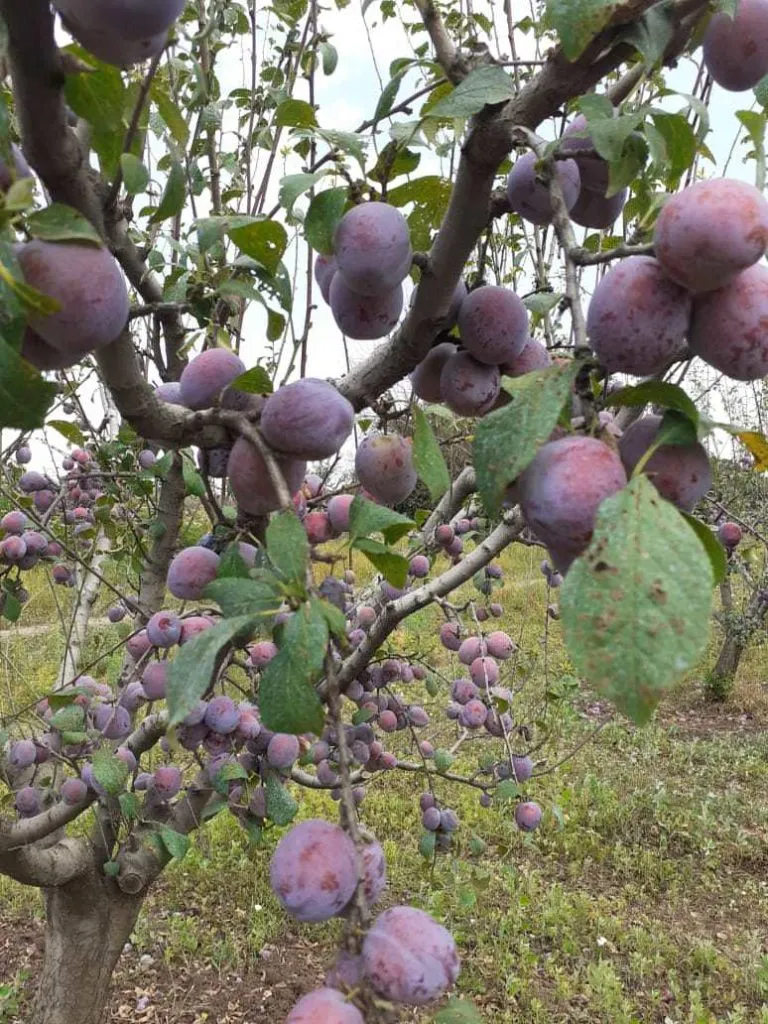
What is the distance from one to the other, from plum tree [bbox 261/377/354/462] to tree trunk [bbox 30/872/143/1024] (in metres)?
1.67

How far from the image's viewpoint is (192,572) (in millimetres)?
784

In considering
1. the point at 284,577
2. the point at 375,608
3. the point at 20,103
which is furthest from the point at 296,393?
the point at 375,608

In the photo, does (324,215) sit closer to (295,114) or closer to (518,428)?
(295,114)

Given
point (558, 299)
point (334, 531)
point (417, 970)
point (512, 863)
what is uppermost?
point (558, 299)

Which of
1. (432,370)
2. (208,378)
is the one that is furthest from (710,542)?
(208,378)

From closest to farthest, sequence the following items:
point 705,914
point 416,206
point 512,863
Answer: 1. point 416,206
2. point 705,914
3. point 512,863

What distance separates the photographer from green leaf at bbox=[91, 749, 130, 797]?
1.37 meters

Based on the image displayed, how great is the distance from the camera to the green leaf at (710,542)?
17.9 inches

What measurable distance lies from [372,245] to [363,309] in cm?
10

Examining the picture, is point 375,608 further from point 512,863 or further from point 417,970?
point 512,863

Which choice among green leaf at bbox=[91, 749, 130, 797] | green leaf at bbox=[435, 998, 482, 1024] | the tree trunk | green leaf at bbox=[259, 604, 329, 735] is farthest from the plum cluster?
the tree trunk

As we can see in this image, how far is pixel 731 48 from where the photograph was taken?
2.15 feet

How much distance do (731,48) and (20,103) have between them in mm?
552

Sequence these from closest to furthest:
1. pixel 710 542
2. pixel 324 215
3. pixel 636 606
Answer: pixel 636 606, pixel 710 542, pixel 324 215
